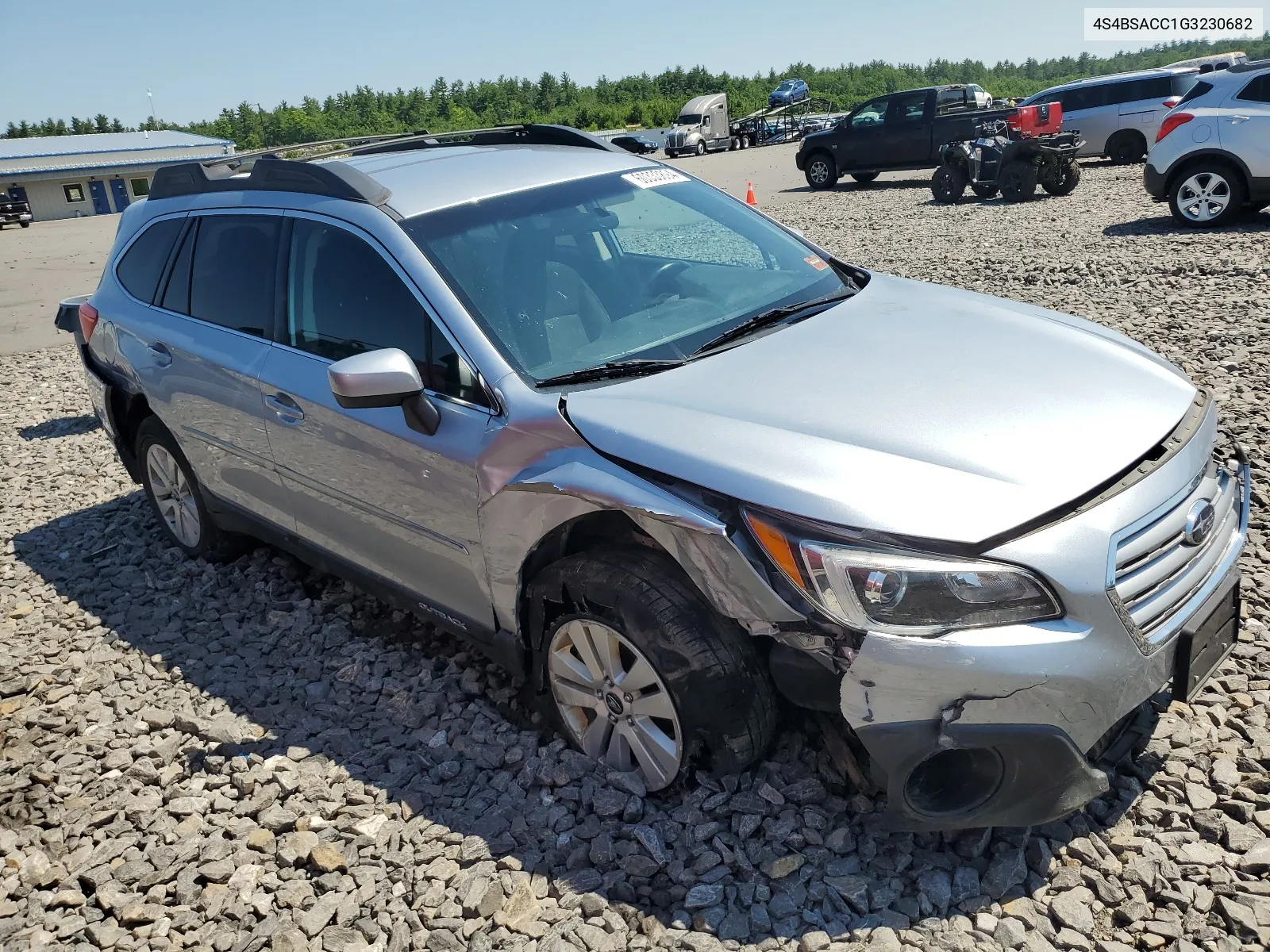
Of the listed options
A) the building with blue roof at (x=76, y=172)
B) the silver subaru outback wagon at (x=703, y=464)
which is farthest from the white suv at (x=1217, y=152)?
A: the building with blue roof at (x=76, y=172)

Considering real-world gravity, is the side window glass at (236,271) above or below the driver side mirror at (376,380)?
above

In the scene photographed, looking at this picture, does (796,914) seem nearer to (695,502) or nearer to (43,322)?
(695,502)

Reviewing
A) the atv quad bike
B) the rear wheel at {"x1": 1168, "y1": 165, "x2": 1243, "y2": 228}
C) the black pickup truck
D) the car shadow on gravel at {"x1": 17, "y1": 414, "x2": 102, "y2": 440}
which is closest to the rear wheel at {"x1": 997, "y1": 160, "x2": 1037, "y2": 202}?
the atv quad bike

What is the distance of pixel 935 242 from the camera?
39.9ft

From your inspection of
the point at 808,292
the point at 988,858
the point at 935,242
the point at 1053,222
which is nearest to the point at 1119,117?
the point at 1053,222

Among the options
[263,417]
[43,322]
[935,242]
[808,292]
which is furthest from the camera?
[43,322]

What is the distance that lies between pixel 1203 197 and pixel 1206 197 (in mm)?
24

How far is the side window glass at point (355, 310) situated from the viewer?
308cm

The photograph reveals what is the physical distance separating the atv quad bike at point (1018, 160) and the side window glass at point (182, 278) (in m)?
14.0

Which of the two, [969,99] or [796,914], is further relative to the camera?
[969,99]

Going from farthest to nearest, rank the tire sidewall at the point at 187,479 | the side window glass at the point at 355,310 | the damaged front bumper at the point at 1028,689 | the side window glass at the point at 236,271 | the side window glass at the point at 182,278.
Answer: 1. the tire sidewall at the point at 187,479
2. the side window glass at the point at 182,278
3. the side window glass at the point at 236,271
4. the side window glass at the point at 355,310
5. the damaged front bumper at the point at 1028,689

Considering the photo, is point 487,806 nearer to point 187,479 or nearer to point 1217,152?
point 187,479

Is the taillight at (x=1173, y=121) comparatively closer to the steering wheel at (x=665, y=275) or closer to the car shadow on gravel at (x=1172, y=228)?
the car shadow on gravel at (x=1172, y=228)

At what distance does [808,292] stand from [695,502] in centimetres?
140
